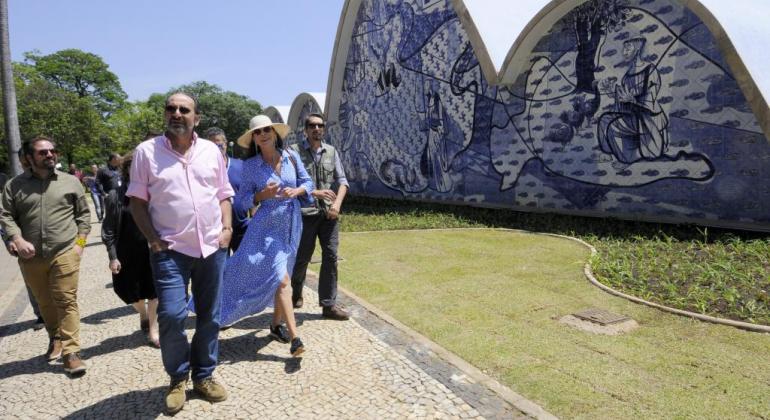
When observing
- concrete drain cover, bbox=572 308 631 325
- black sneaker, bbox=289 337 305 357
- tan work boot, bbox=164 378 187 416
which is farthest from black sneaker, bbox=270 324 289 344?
concrete drain cover, bbox=572 308 631 325

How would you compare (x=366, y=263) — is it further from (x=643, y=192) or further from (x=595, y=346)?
(x=643, y=192)

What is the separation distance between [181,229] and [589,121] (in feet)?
30.7

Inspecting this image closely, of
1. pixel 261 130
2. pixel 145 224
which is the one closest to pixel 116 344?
pixel 145 224

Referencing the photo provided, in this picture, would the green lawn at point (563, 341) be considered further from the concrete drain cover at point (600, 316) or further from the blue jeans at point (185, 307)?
the blue jeans at point (185, 307)

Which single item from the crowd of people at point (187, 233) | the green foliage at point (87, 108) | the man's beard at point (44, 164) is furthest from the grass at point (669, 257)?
the green foliage at point (87, 108)

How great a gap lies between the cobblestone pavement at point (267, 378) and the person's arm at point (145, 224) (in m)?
1.06

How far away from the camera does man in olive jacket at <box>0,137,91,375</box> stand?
3.86 meters

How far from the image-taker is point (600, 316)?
4637mm

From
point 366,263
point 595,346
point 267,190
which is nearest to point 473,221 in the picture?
point 366,263

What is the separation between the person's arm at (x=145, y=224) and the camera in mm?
3035

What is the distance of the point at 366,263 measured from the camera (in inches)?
289

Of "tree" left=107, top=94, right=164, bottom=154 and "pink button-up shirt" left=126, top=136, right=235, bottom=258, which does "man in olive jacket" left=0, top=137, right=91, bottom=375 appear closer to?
"pink button-up shirt" left=126, top=136, right=235, bottom=258

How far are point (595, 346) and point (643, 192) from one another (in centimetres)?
670

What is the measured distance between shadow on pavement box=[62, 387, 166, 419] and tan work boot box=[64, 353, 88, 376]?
58 centimetres
